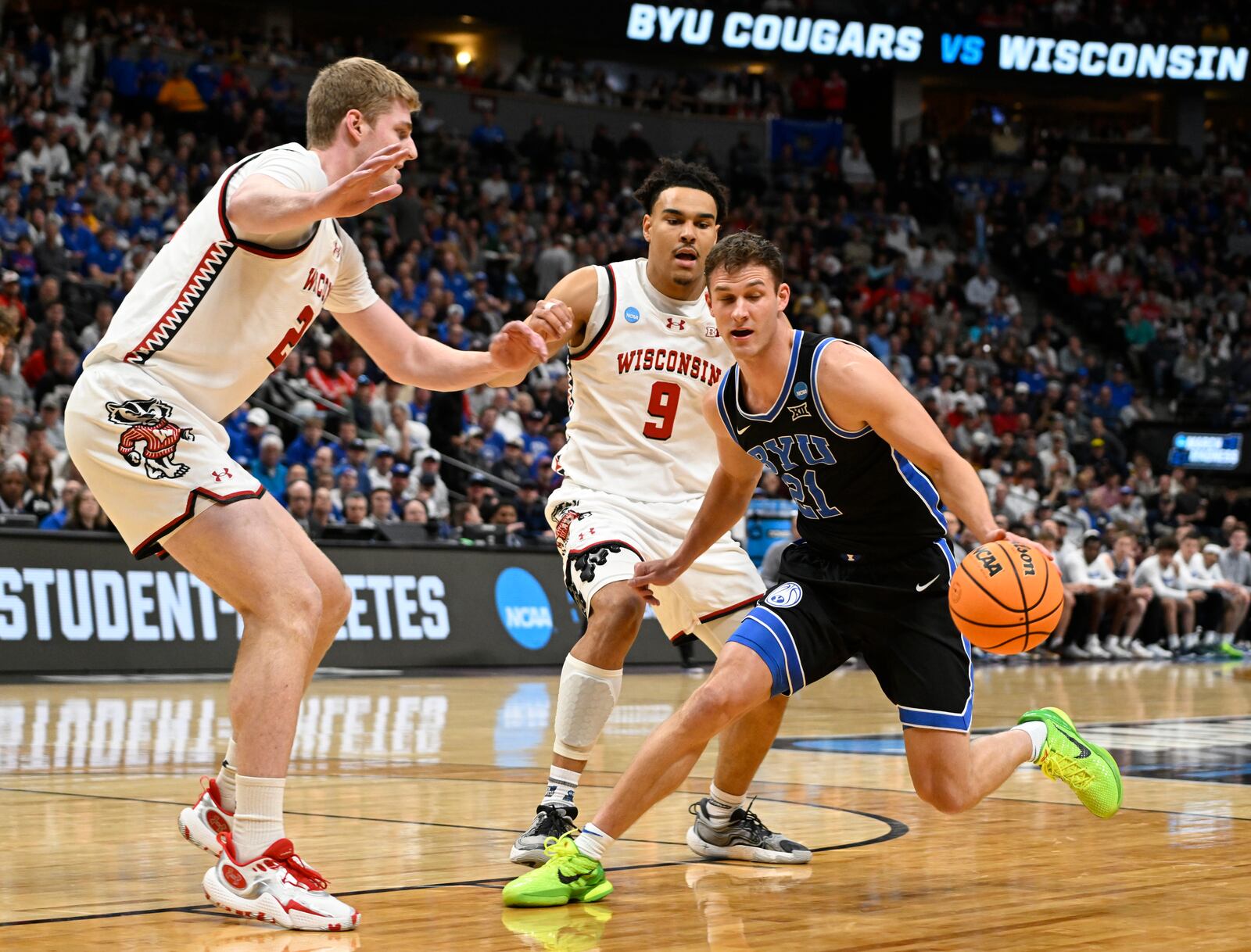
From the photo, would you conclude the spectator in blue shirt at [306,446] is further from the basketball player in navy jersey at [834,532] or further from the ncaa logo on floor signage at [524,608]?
the basketball player in navy jersey at [834,532]

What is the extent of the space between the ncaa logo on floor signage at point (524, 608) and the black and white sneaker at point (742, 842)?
1026cm

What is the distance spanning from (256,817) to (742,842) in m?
1.91

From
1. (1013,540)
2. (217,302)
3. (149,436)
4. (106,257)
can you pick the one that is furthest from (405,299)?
(1013,540)

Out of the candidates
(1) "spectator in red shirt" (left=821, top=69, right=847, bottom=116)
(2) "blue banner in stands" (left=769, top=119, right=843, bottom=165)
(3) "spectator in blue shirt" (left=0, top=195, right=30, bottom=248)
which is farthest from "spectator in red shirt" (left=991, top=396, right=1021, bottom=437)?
(3) "spectator in blue shirt" (left=0, top=195, right=30, bottom=248)

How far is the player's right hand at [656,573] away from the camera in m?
5.58

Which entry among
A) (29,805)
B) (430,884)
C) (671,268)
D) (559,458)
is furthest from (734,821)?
(29,805)

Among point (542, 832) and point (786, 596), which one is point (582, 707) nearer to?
point (542, 832)

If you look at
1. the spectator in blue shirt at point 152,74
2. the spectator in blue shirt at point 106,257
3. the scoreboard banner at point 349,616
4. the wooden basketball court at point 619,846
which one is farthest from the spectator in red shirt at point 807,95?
the wooden basketball court at point 619,846

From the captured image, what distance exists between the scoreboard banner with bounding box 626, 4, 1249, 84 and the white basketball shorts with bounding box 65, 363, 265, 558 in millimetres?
27360

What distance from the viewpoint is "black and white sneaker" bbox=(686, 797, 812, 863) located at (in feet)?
18.3

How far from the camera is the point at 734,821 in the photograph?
5691 mm

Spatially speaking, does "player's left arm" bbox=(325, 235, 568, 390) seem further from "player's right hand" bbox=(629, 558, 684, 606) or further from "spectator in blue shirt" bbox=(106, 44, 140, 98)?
"spectator in blue shirt" bbox=(106, 44, 140, 98)

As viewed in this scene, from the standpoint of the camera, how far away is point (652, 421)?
251 inches

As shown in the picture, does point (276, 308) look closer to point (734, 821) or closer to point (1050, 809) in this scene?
point (734, 821)
